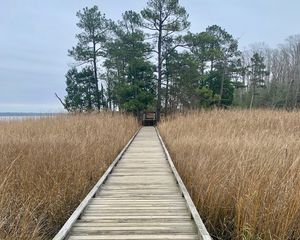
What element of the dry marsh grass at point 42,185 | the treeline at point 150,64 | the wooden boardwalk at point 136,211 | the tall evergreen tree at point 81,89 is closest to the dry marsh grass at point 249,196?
the wooden boardwalk at point 136,211

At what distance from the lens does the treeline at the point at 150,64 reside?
26047 millimetres

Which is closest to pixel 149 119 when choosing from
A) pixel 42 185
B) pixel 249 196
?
pixel 42 185

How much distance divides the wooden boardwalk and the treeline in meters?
17.0

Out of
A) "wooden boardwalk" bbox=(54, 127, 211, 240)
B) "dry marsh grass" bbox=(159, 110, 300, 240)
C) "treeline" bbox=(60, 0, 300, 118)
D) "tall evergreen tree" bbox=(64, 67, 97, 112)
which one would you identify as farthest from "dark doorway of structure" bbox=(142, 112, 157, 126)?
"dry marsh grass" bbox=(159, 110, 300, 240)

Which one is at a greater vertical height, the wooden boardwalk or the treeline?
the treeline

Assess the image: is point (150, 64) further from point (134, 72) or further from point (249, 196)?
point (249, 196)

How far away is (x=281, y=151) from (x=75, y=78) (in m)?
29.5

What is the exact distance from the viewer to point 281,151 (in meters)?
5.61

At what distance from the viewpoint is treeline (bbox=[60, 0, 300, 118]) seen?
26.0m

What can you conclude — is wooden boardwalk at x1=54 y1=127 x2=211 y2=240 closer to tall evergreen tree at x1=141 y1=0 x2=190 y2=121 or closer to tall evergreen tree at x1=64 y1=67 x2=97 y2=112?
tall evergreen tree at x1=141 y1=0 x2=190 y2=121

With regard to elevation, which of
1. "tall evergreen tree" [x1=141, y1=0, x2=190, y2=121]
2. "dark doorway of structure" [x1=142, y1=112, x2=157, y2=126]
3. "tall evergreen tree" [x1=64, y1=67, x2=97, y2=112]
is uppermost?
"tall evergreen tree" [x1=141, y1=0, x2=190, y2=121]

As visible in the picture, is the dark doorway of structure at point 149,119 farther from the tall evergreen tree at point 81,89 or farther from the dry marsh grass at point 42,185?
the dry marsh grass at point 42,185

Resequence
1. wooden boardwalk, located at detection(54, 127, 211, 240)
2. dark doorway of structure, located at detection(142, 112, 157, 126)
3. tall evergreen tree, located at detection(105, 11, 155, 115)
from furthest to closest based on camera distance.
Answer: dark doorway of structure, located at detection(142, 112, 157, 126), tall evergreen tree, located at detection(105, 11, 155, 115), wooden boardwalk, located at detection(54, 127, 211, 240)

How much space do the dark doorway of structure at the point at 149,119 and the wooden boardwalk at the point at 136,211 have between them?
2095 centimetres
